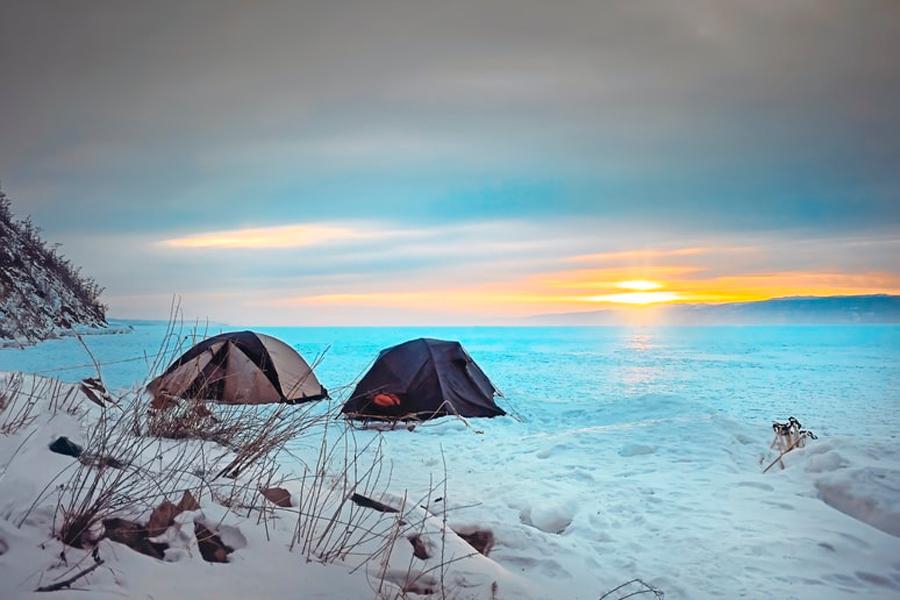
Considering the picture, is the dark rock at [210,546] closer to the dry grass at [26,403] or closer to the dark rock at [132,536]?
the dark rock at [132,536]

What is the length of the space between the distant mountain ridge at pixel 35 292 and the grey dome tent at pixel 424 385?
4559 mm

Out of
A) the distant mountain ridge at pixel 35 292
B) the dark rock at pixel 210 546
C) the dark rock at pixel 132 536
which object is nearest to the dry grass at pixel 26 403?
the dark rock at pixel 132 536

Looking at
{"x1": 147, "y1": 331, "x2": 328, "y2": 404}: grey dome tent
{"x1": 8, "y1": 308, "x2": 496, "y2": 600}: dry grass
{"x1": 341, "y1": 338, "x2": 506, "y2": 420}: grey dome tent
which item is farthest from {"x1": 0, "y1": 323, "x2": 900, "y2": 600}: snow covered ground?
{"x1": 147, "y1": 331, "x2": 328, "y2": 404}: grey dome tent

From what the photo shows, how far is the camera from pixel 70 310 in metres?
12.3

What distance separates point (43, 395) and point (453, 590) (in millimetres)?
3520

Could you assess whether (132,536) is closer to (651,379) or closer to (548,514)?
(548,514)

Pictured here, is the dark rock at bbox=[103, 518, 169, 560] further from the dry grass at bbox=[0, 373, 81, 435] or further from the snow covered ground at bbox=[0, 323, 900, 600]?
the dry grass at bbox=[0, 373, 81, 435]

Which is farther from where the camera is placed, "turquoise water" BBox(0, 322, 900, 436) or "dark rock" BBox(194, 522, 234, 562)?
"turquoise water" BBox(0, 322, 900, 436)

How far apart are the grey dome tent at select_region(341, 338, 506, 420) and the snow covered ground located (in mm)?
494

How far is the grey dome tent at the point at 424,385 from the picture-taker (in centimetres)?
1010

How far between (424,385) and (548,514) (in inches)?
200

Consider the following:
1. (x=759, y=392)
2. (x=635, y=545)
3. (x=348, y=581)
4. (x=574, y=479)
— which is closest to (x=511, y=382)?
(x=759, y=392)

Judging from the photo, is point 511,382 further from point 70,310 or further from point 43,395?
point 43,395

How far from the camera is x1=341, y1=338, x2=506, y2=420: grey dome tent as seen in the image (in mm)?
10102
